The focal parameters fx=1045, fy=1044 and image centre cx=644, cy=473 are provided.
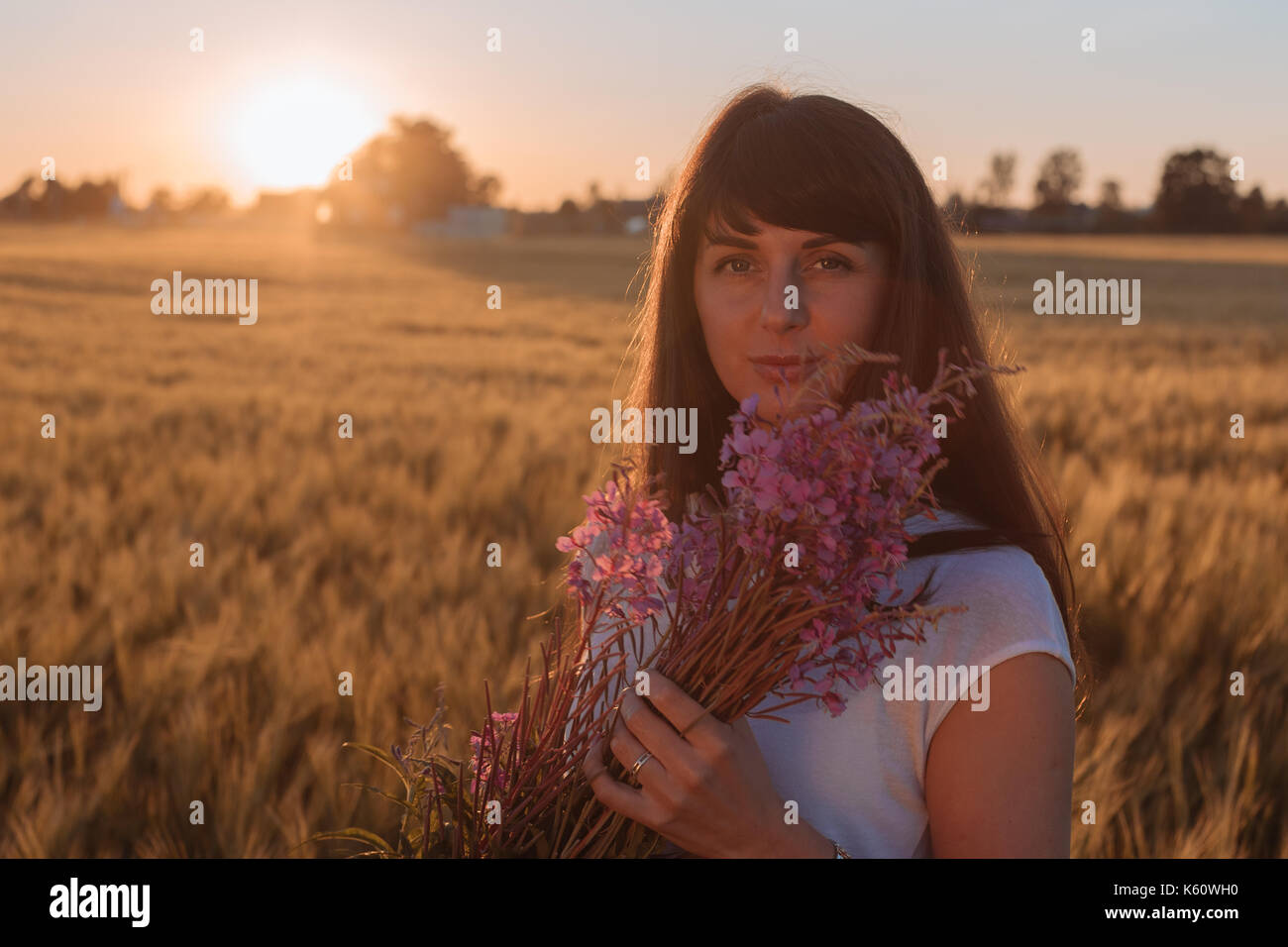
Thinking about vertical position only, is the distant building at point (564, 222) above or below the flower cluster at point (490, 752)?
above

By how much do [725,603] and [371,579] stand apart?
317 centimetres

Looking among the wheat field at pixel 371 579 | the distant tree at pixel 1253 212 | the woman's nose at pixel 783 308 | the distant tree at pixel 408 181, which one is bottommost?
the wheat field at pixel 371 579

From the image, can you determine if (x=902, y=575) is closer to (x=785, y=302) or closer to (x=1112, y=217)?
(x=785, y=302)

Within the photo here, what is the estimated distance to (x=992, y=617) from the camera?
123 centimetres

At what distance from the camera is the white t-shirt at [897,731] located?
124 centimetres

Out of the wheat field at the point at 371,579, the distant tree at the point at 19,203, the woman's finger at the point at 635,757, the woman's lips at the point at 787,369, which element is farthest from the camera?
the distant tree at the point at 19,203

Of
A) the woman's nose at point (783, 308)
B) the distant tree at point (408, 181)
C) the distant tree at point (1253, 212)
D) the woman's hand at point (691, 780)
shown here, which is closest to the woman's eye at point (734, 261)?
the woman's nose at point (783, 308)

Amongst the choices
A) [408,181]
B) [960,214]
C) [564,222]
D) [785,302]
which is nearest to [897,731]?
[785,302]

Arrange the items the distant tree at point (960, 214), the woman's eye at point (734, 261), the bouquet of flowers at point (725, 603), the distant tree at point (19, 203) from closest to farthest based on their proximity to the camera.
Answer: the bouquet of flowers at point (725, 603), the woman's eye at point (734, 261), the distant tree at point (960, 214), the distant tree at point (19, 203)

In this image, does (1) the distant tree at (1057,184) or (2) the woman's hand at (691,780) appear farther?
(1) the distant tree at (1057,184)

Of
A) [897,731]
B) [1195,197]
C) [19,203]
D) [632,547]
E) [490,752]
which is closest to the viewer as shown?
[632,547]

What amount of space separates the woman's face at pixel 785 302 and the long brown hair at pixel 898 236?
0.07 ft

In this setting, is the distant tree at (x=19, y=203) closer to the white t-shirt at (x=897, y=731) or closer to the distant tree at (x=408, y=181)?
the distant tree at (x=408, y=181)
